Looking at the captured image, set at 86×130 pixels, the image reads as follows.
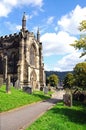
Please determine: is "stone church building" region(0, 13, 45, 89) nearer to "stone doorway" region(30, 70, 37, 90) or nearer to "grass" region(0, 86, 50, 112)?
"stone doorway" region(30, 70, 37, 90)

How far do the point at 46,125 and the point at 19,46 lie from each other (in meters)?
43.7

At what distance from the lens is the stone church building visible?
54.9m

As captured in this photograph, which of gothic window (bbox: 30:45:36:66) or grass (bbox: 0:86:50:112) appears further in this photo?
gothic window (bbox: 30:45:36:66)

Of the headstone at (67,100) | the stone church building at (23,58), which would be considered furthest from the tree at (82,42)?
the stone church building at (23,58)

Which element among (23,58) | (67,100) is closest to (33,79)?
(23,58)

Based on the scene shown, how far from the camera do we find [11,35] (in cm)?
5906

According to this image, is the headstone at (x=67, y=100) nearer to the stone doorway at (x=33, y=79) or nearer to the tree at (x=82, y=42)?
the tree at (x=82, y=42)

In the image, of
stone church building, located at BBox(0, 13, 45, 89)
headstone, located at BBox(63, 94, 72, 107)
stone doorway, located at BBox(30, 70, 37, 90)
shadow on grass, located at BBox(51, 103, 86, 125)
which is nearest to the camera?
shadow on grass, located at BBox(51, 103, 86, 125)

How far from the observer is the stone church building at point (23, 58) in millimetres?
54906

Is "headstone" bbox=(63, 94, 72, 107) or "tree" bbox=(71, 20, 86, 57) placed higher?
"tree" bbox=(71, 20, 86, 57)

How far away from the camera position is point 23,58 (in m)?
55.8

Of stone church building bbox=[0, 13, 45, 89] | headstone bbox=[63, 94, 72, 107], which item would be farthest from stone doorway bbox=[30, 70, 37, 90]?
headstone bbox=[63, 94, 72, 107]

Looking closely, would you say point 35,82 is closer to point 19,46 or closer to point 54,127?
point 19,46

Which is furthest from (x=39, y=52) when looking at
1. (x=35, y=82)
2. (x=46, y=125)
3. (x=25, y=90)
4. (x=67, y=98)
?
(x=46, y=125)
